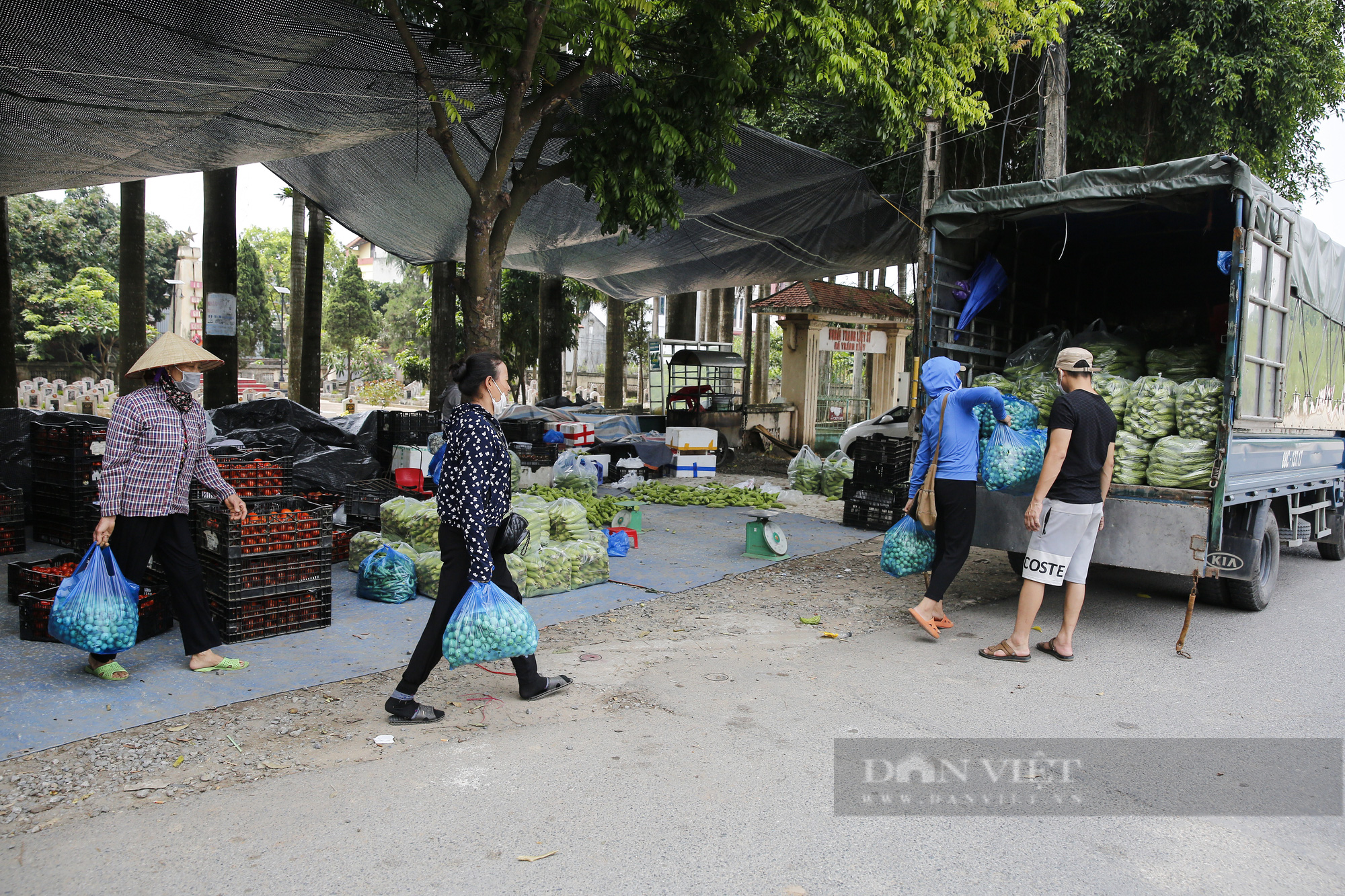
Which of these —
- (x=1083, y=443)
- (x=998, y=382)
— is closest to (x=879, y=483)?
(x=998, y=382)

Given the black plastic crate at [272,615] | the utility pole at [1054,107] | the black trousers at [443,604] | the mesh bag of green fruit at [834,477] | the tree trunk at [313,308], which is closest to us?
the black trousers at [443,604]

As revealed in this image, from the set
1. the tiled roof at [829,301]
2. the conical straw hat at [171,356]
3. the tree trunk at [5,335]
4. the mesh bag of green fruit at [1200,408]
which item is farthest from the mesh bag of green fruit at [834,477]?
the tree trunk at [5,335]

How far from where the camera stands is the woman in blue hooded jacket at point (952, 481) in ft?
19.4

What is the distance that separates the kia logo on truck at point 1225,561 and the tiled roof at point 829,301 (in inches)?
509

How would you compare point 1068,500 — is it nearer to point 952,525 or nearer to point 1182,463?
point 952,525

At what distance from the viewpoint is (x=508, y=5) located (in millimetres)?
7621

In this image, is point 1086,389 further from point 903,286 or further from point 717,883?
point 903,286

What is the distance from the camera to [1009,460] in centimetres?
611

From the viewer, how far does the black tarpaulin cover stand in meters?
6.55

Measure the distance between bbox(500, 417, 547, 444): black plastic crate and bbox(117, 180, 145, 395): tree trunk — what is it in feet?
18.3

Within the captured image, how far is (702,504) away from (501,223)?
465cm

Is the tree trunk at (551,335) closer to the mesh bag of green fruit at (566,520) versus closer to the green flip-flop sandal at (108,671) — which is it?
the mesh bag of green fruit at (566,520)

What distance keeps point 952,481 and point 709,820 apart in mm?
3311

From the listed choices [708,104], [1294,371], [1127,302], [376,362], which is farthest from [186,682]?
[376,362]
